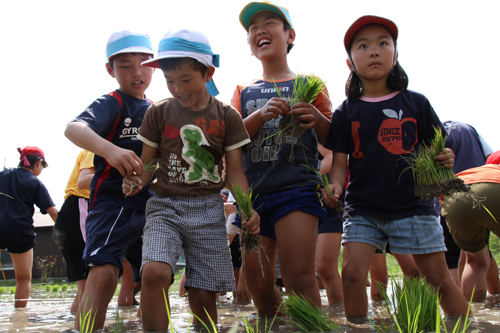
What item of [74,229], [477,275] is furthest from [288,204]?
[74,229]

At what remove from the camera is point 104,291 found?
2.64 m

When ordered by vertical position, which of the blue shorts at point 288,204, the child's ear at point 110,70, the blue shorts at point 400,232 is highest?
the child's ear at point 110,70

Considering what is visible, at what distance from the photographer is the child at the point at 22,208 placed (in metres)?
5.70

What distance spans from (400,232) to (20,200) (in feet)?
17.3

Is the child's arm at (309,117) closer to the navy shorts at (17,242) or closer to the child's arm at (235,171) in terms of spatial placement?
the child's arm at (235,171)

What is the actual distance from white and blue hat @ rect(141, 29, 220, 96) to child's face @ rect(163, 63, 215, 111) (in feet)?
0.27

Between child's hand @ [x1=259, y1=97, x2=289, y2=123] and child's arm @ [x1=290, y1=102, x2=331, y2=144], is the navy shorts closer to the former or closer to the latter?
child's hand @ [x1=259, y1=97, x2=289, y2=123]

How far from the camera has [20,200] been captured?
589 centimetres

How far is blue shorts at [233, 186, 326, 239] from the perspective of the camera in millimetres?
2828

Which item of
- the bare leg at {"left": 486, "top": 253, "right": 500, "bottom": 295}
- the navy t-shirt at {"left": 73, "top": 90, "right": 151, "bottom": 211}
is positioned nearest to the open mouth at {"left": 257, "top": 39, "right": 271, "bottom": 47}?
the navy t-shirt at {"left": 73, "top": 90, "right": 151, "bottom": 211}

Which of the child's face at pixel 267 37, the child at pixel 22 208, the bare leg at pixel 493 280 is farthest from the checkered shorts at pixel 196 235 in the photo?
the child at pixel 22 208

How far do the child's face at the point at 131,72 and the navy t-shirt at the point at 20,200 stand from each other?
3566mm

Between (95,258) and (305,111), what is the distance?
1.70 metres

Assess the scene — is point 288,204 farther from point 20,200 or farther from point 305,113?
point 20,200
